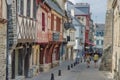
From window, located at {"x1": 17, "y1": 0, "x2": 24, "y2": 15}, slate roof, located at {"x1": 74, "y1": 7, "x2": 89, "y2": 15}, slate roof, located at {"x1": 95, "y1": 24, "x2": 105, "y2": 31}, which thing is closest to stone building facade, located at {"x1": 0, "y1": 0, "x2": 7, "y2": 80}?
window, located at {"x1": 17, "y1": 0, "x2": 24, "y2": 15}

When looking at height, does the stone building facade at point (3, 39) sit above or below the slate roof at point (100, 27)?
below

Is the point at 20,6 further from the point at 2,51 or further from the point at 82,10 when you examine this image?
the point at 82,10

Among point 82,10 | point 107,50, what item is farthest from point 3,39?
point 82,10

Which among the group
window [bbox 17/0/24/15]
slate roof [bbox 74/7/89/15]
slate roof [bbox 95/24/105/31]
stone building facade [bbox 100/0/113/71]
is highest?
slate roof [bbox 74/7/89/15]

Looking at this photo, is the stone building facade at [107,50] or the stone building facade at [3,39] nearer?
the stone building facade at [3,39]

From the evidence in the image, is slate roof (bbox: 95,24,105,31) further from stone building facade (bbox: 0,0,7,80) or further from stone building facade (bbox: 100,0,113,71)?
stone building facade (bbox: 0,0,7,80)

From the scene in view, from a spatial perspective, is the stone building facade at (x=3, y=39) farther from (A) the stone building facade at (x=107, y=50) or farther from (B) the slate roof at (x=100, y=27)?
(B) the slate roof at (x=100, y=27)

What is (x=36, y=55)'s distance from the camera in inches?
1366

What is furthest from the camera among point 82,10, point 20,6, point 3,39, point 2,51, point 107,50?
point 82,10

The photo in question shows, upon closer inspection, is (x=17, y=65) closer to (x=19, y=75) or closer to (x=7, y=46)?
(x=19, y=75)

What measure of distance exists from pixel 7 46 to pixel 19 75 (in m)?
6.34

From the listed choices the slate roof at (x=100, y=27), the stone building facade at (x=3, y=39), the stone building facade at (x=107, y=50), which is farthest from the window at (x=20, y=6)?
the slate roof at (x=100, y=27)


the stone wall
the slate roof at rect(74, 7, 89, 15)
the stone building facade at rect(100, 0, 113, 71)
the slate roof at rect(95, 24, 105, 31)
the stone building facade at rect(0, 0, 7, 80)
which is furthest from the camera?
the slate roof at rect(95, 24, 105, 31)

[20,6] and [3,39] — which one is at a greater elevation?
[20,6]
